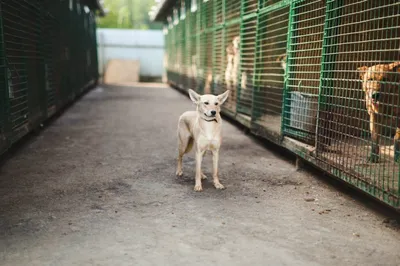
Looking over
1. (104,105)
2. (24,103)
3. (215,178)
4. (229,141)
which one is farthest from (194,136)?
(104,105)

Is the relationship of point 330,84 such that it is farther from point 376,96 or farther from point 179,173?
point 179,173

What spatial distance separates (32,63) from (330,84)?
487 cm

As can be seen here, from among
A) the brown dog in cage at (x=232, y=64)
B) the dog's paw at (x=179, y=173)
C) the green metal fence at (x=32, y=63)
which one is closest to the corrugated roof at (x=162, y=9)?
the green metal fence at (x=32, y=63)

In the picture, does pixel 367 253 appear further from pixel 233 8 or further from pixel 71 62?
pixel 71 62

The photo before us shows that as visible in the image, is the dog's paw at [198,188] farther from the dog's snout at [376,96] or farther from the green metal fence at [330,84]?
the dog's snout at [376,96]

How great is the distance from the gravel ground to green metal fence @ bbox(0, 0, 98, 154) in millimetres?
623

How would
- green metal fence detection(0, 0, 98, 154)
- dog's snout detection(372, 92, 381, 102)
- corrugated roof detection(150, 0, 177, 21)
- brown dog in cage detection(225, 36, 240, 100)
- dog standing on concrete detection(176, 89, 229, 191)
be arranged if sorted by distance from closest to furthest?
dog standing on concrete detection(176, 89, 229, 191), dog's snout detection(372, 92, 381, 102), green metal fence detection(0, 0, 98, 154), brown dog in cage detection(225, 36, 240, 100), corrugated roof detection(150, 0, 177, 21)

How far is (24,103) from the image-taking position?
608 centimetres

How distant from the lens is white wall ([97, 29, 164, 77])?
2661 centimetres

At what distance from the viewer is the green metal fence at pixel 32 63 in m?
5.07

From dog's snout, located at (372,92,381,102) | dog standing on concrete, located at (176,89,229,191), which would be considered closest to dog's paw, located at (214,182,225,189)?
dog standing on concrete, located at (176,89,229,191)

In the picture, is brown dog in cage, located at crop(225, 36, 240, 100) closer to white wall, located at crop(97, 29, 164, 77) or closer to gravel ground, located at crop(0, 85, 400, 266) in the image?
gravel ground, located at crop(0, 85, 400, 266)

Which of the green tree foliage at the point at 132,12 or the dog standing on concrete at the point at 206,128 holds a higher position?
the green tree foliage at the point at 132,12

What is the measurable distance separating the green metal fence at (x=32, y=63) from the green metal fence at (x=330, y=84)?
3545 mm
